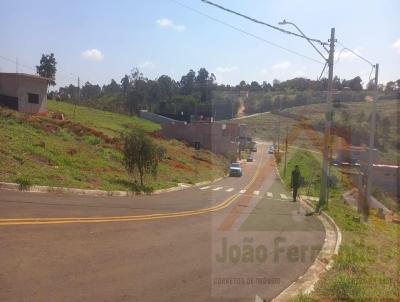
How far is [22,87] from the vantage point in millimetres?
41250

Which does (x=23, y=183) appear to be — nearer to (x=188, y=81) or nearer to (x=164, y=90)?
(x=164, y=90)

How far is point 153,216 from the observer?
1395cm

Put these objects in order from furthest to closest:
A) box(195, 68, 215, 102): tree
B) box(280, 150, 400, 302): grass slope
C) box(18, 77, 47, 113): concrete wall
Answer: box(195, 68, 215, 102): tree → box(18, 77, 47, 113): concrete wall → box(280, 150, 400, 302): grass slope

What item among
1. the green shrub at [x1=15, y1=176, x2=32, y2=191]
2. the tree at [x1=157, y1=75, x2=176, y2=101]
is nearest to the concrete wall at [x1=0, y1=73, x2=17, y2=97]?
the green shrub at [x1=15, y1=176, x2=32, y2=191]

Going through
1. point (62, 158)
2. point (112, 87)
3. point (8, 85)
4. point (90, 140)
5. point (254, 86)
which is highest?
point (254, 86)

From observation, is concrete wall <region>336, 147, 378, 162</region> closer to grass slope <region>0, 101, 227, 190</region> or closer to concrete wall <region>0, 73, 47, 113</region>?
grass slope <region>0, 101, 227, 190</region>

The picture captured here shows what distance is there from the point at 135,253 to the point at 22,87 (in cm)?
3631

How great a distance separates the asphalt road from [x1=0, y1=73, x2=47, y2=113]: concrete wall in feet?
96.3

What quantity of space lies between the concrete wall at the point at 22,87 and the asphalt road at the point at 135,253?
2934 cm

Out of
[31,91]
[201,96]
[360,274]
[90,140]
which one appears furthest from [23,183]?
[201,96]

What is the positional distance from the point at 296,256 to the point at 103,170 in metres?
16.8

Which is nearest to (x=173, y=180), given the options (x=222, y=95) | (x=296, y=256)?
(x=296, y=256)

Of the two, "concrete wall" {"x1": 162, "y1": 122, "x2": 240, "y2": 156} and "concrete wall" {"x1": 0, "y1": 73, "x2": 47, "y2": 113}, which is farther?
"concrete wall" {"x1": 162, "y1": 122, "x2": 240, "y2": 156}

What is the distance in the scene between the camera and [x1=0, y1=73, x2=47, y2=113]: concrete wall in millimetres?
41059
